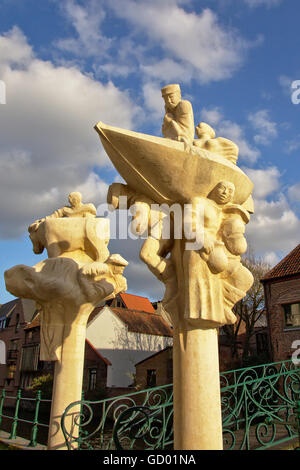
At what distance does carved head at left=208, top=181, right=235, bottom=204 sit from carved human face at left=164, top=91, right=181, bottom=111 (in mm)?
1243

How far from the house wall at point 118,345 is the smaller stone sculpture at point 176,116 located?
891 inches

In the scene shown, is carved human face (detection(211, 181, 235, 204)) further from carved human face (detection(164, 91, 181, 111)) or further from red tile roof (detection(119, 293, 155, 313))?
red tile roof (detection(119, 293, 155, 313))

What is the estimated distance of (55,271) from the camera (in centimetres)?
553

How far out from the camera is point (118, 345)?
87.9 feet

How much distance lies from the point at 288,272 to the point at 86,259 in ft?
56.1

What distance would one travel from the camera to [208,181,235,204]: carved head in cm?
357

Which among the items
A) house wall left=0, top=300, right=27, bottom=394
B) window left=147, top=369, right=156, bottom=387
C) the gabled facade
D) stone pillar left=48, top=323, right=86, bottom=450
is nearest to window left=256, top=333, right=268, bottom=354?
window left=147, top=369, right=156, bottom=387

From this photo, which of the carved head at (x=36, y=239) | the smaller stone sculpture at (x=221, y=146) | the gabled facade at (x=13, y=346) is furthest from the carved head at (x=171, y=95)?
the gabled facade at (x=13, y=346)

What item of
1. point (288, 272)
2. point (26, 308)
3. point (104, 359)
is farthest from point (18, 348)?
point (26, 308)

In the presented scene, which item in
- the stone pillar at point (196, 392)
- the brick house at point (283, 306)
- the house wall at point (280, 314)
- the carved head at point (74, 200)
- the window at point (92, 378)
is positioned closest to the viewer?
the stone pillar at point (196, 392)

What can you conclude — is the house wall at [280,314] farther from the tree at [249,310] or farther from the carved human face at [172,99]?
the carved human face at [172,99]

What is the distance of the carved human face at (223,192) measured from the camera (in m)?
3.57
